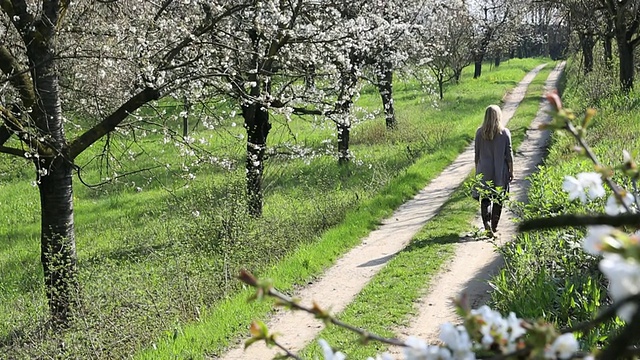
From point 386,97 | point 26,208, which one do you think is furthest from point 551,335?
point 386,97

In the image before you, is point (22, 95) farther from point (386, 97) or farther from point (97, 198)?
point (386, 97)

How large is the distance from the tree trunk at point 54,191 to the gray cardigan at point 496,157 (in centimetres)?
578

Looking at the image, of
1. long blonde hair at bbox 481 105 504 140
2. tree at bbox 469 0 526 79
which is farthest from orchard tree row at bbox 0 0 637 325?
tree at bbox 469 0 526 79

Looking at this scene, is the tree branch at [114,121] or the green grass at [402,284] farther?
the tree branch at [114,121]

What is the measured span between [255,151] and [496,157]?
487cm

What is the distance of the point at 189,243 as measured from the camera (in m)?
9.43

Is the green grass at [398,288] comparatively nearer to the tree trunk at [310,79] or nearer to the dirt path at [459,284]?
the dirt path at [459,284]

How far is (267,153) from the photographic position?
37.0 ft

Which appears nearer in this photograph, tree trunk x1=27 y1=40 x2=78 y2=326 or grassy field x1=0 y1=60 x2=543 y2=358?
grassy field x1=0 y1=60 x2=543 y2=358

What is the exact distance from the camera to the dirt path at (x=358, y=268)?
620cm

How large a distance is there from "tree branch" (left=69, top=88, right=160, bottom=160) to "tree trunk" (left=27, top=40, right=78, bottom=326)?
0.58 ft

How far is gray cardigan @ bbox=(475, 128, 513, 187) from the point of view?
838cm

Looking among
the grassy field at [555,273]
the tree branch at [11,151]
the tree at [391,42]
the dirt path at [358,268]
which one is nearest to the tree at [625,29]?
the tree at [391,42]

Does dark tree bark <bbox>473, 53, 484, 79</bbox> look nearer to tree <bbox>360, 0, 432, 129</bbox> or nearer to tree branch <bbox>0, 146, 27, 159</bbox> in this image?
tree <bbox>360, 0, 432, 129</bbox>
